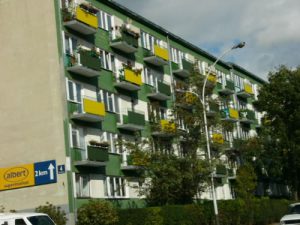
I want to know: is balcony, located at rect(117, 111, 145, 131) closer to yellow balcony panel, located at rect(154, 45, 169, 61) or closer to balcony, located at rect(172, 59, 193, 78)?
yellow balcony panel, located at rect(154, 45, 169, 61)

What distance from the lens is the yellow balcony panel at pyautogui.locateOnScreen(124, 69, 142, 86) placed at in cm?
4084

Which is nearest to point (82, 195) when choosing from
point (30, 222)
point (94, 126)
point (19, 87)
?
point (94, 126)

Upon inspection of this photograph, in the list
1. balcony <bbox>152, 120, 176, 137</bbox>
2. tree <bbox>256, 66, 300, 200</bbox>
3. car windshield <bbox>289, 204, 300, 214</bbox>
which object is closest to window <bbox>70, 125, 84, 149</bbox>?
balcony <bbox>152, 120, 176, 137</bbox>

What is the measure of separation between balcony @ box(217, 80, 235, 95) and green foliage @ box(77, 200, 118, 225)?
29.3 m

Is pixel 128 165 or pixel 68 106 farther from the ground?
pixel 68 106

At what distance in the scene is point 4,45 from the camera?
37625 millimetres

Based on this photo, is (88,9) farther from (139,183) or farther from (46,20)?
(139,183)

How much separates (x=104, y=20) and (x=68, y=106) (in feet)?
28.4

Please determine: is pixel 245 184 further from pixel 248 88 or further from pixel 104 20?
pixel 248 88

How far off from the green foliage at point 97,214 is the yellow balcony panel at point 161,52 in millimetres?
17190

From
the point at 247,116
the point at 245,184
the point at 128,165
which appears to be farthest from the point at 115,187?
the point at 247,116

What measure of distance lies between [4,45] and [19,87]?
3252 mm

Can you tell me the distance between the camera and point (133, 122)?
40625mm

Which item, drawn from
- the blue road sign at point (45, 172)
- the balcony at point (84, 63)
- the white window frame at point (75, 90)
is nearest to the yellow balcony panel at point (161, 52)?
the balcony at point (84, 63)
